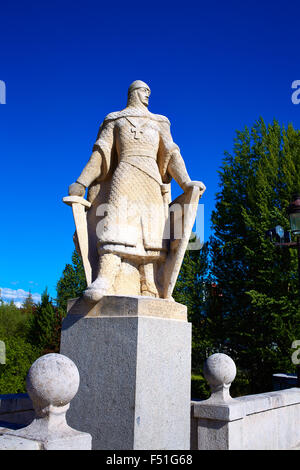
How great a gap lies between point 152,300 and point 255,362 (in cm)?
1297

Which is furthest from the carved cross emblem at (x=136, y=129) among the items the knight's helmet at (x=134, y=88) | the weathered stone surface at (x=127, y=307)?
the weathered stone surface at (x=127, y=307)

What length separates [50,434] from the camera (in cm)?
304

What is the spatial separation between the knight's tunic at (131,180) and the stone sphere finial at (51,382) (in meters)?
2.03

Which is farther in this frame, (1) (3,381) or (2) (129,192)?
(1) (3,381)

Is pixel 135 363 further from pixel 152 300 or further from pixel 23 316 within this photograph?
pixel 23 316

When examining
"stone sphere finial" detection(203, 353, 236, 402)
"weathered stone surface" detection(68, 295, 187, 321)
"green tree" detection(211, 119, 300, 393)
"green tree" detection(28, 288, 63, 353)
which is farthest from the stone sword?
"green tree" detection(28, 288, 63, 353)

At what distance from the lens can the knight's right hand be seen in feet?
17.6

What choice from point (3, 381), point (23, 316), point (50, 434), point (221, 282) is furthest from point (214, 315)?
point (23, 316)

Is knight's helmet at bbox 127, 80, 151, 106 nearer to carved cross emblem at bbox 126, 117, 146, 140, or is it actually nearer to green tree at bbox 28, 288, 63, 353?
carved cross emblem at bbox 126, 117, 146, 140

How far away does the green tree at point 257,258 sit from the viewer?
15.5 m

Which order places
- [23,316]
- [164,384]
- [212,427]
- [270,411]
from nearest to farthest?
[164,384] → [212,427] → [270,411] → [23,316]

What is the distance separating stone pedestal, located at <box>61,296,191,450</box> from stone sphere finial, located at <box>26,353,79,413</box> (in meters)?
1.17

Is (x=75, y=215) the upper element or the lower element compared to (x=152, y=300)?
upper

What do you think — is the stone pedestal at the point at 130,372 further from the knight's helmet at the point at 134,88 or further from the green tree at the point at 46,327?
the green tree at the point at 46,327
